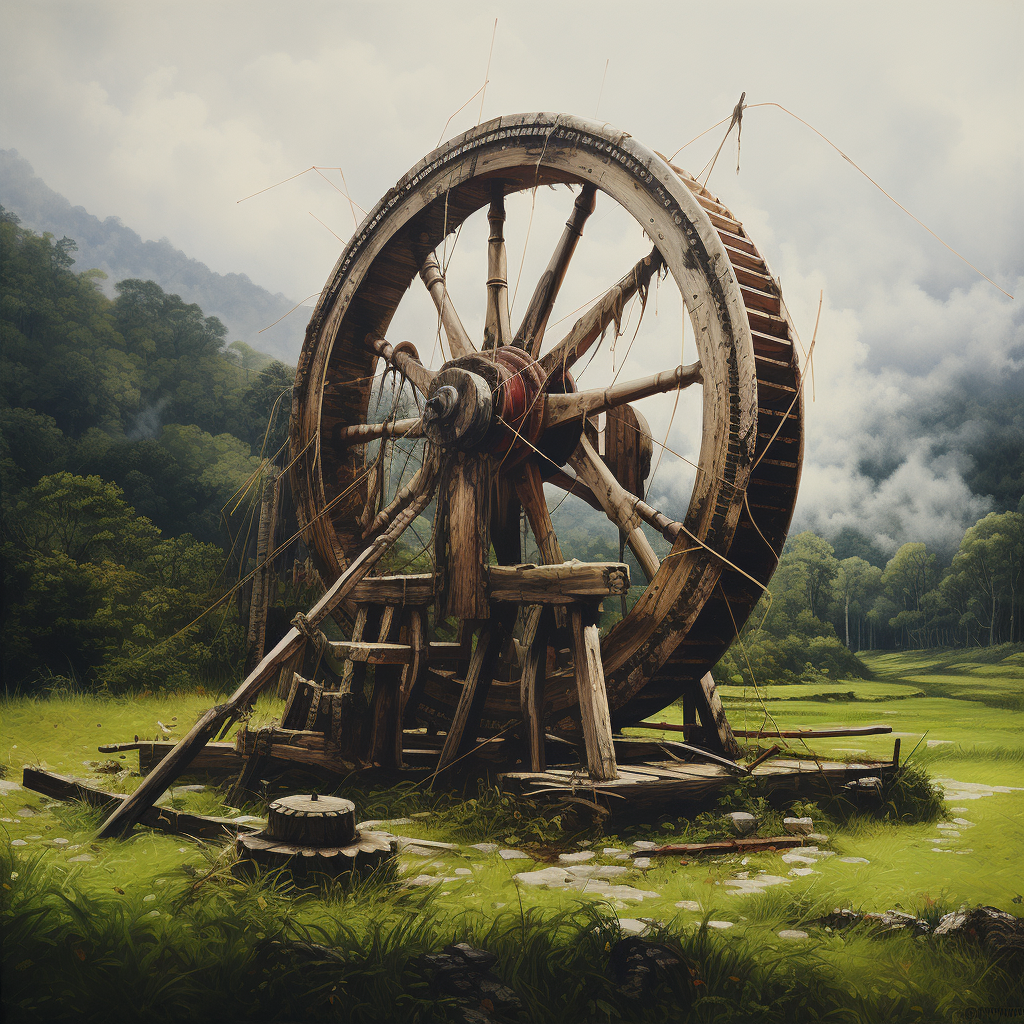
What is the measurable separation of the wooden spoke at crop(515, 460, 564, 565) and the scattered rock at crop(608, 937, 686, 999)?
3.39 metres

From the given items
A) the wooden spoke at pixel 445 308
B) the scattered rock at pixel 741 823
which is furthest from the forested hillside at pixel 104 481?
the scattered rock at pixel 741 823

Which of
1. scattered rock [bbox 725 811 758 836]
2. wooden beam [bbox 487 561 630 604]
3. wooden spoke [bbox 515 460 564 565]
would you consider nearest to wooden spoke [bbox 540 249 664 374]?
wooden spoke [bbox 515 460 564 565]

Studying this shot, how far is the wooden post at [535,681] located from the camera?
14.5 ft

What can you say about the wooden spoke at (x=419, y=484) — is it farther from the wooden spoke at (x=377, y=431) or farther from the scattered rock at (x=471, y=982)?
the scattered rock at (x=471, y=982)

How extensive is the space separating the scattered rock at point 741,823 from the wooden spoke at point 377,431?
10.7 feet

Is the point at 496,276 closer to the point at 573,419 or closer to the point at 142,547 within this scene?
the point at 573,419

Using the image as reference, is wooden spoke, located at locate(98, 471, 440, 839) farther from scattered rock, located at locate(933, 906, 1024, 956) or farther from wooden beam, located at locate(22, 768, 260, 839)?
scattered rock, located at locate(933, 906, 1024, 956)

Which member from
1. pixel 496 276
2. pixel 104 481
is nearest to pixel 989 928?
pixel 496 276

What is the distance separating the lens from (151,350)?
27.1 ft

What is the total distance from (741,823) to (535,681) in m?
1.27

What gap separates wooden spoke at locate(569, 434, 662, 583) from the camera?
4.92 metres

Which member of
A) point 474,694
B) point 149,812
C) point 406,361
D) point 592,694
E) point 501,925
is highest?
point 406,361

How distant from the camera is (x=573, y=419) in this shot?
5.24 m

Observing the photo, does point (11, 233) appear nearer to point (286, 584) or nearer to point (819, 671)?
point (286, 584)
